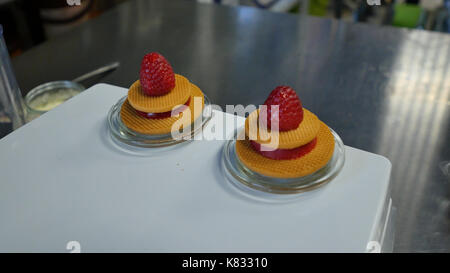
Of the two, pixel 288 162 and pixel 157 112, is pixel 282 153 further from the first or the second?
pixel 157 112

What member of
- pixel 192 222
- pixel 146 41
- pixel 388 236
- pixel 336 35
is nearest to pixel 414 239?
pixel 388 236

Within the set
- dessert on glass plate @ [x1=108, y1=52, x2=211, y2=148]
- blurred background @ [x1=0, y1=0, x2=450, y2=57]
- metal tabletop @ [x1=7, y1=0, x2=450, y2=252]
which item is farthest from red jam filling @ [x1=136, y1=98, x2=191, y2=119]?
blurred background @ [x1=0, y1=0, x2=450, y2=57]

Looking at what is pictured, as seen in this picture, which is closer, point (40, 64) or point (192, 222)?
point (192, 222)

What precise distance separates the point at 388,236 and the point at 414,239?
0.08 meters

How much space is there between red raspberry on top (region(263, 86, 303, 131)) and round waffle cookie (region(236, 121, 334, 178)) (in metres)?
0.04

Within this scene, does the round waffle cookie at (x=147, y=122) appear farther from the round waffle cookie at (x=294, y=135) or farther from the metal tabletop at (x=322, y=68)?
the metal tabletop at (x=322, y=68)

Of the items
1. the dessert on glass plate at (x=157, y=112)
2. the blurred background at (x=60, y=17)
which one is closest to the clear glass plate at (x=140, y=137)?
the dessert on glass plate at (x=157, y=112)

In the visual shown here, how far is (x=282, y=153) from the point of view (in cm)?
44

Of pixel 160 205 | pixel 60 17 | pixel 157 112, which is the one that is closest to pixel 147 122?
pixel 157 112

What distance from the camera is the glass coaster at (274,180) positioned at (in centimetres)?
42

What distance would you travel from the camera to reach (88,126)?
51 centimetres

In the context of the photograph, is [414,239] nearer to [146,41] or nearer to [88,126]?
[88,126]

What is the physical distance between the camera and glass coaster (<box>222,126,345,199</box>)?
0.42 m

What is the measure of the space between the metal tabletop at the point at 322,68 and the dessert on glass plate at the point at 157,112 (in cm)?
31
